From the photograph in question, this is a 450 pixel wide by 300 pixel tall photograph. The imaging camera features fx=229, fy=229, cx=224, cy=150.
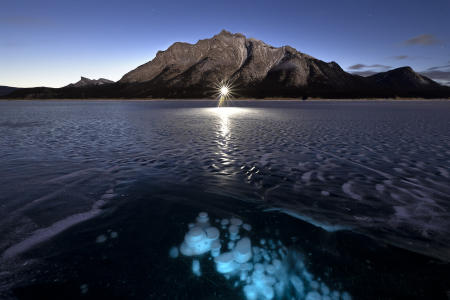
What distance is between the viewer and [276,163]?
42.3 ft

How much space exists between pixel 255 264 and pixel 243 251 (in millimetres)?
480

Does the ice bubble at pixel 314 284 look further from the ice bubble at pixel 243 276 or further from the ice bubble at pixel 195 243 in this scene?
the ice bubble at pixel 195 243

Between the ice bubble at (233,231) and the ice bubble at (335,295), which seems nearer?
the ice bubble at (335,295)

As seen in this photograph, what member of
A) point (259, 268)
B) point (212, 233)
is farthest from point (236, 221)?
point (259, 268)

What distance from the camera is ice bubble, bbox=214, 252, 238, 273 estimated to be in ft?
→ 15.9

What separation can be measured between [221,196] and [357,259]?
4.62m

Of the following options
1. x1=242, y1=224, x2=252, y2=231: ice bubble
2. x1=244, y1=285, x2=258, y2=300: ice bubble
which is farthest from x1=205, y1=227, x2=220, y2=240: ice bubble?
x1=244, y1=285, x2=258, y2=300: ice bubble

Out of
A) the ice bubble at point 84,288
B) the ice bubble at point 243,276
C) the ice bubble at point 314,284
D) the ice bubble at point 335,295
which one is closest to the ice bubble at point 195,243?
the ice bubble at point 243,276

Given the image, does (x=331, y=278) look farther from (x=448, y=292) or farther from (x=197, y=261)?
(x=197, y=261)

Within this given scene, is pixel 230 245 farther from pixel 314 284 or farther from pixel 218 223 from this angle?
pixel 314 284

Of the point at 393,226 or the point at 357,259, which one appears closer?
the point at 357,259

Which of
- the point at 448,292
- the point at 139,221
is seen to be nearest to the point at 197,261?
the point at 139,221

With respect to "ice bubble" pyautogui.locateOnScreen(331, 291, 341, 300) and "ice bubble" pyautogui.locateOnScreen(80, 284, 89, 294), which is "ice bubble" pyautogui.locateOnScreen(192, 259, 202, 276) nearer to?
"ice bubble" pyautogui.locateOnScreen(80, 284, 89, 294)

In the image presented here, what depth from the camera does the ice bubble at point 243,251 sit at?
517 centimetres
